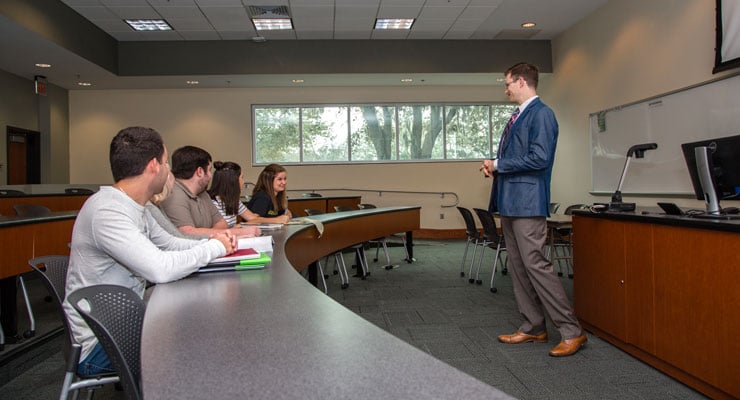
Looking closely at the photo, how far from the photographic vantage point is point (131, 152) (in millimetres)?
1375

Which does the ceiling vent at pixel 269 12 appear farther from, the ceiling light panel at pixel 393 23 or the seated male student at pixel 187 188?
the seated male student at pixel 187 188

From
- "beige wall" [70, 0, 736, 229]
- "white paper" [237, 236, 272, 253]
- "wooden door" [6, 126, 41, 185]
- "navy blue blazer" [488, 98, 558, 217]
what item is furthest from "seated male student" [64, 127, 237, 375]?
"wooden door" [6, 126, 41, 185]

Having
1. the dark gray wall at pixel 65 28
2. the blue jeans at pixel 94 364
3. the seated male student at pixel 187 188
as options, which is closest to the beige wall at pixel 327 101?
the dark gray wall at pixel 65 28

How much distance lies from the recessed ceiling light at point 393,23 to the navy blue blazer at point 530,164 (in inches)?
180

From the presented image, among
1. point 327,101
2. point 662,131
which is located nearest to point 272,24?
point 327,101

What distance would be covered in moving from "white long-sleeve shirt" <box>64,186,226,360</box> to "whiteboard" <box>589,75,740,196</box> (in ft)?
16.4

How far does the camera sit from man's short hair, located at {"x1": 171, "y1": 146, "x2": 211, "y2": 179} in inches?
96.9

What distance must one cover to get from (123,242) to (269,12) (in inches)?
228

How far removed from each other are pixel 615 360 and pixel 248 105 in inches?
304

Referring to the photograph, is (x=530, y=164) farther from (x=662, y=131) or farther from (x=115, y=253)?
(x=662, y=131)

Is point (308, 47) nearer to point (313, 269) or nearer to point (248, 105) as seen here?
point (248, 105)

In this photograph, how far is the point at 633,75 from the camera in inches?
226

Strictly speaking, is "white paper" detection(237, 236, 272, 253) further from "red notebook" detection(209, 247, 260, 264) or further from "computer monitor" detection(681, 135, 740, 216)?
"computer monitor" detection(681, 135, 740, 216)

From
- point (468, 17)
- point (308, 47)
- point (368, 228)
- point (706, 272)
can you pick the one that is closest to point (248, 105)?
point (308, 47)
